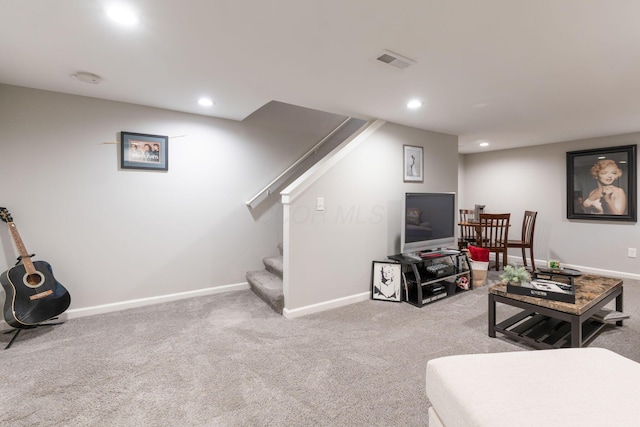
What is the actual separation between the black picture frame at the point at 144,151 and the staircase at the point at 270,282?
1.51 metres

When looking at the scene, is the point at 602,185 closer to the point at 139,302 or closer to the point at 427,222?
the point at 427,222

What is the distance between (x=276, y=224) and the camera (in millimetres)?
3822

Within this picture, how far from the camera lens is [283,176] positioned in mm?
3803

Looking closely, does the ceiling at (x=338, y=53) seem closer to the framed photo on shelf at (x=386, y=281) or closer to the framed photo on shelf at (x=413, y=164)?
the framed photo on shelf at (x=413, y=164)

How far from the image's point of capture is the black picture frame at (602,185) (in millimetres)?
4078

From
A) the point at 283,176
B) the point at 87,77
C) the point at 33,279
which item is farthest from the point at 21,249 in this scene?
the point at 283,176

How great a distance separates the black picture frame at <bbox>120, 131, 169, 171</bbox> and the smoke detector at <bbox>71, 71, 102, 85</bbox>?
23.5 inches

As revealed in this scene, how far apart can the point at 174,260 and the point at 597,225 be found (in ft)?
19.2

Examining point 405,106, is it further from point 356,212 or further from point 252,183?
point 252,183

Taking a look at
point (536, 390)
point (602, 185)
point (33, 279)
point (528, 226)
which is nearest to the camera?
point (536, 390)

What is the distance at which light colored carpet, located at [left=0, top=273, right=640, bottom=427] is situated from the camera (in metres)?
1.51

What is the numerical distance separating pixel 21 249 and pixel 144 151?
1252mm

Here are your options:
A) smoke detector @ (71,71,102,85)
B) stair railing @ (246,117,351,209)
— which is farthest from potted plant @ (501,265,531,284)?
smoke detector @ (71,71,102,85)

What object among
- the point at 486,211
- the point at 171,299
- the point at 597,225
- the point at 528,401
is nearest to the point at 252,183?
the point at 171,299
